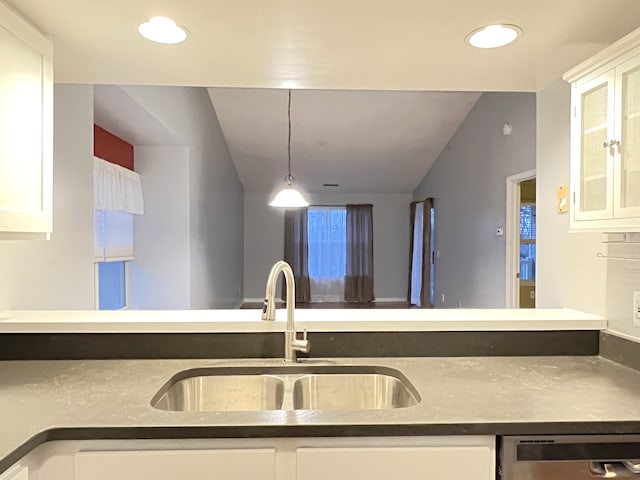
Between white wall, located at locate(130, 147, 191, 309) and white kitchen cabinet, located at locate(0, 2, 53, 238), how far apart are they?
2.83 m

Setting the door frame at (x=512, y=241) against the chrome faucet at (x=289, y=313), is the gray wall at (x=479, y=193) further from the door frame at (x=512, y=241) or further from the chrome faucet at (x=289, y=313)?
the chrome faucet at (x=289, y=313)

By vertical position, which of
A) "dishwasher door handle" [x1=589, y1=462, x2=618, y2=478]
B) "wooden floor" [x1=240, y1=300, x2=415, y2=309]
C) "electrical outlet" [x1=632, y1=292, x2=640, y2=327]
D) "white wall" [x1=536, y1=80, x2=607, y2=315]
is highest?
"white wall" [x1=536, y1=80, x2=607, y2=315]

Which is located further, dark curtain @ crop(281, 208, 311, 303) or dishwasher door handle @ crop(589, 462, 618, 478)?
dark curtain @ crop(281, 208, 311, 303)

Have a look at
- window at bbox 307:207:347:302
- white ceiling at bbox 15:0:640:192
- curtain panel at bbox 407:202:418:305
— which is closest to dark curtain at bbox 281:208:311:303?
window at bbox 307:207:347:302

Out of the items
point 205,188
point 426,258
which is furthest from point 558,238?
point 426,258

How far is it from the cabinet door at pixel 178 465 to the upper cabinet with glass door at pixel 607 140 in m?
1.23

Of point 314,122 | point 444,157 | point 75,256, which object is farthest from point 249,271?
point 75,256

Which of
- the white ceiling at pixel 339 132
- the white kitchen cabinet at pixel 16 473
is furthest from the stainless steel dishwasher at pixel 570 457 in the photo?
the white ceiling at pixel 339 132

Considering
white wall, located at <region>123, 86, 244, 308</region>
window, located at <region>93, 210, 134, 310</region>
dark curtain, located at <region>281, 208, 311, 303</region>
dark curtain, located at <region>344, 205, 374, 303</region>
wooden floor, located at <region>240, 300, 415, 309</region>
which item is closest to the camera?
window, located at <region>93, 210, 134, 310</region>

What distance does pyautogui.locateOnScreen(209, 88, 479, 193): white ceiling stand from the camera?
19.1ft

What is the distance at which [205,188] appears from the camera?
5.29m

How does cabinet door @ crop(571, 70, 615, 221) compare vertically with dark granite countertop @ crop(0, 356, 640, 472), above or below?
above

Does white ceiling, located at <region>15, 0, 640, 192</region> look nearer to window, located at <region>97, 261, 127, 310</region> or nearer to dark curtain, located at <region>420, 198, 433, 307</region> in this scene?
window, located at <region>97, 261, 127, 310</region>

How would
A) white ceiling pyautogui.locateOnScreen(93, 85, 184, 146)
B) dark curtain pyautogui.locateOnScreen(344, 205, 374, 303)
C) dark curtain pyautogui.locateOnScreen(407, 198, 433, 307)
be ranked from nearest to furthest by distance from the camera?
white ceiling pyautogui.locateOnScreen(93, 85, 184, 146), dark curtain pyautogui.locateOnScreen(407, 198, 433, 307), dark curtain pyautogui.locateOnScreen(344, 205, 374, 303)
